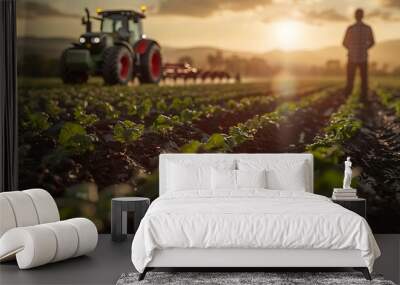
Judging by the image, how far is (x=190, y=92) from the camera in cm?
858

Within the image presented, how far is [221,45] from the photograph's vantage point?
8508mm

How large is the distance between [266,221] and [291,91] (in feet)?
10.3

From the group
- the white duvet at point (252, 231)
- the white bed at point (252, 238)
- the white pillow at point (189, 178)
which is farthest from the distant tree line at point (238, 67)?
the white duvet at point (252, 231)

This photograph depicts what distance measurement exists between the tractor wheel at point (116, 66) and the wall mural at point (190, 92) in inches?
0.6

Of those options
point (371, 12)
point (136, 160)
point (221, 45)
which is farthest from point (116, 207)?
point (371, 12)

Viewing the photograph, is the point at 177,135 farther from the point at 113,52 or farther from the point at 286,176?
the point at 286,176

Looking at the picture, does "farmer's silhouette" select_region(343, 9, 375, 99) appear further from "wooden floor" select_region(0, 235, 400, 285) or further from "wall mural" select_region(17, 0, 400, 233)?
"wooden floor" select_region(0, 235, 400, 285)

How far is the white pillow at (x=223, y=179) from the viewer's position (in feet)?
24.3

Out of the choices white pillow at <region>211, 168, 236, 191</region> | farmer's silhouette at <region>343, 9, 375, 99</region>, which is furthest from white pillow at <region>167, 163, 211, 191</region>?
farmer's silhouette at <region>343, 9, 375, 99</region>

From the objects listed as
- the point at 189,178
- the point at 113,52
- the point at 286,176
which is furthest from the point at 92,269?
the point at 113,52

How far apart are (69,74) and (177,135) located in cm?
140

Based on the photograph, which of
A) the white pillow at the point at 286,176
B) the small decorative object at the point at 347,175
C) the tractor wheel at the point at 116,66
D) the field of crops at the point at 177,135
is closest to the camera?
the white pillow at the point at 286,176

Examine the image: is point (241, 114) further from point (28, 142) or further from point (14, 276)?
point (14, 276)

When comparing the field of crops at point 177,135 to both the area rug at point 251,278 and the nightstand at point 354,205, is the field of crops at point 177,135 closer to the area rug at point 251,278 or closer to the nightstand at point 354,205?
the nightstand at point 354,205
